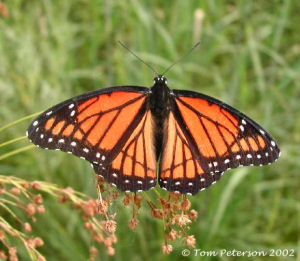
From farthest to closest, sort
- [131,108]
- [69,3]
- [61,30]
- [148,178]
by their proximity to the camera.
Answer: [69,3] → [61,30] → [131,108] → [148,178]

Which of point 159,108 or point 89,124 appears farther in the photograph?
point 159,108

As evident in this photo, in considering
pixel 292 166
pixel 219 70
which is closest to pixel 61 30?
pixel 219 70

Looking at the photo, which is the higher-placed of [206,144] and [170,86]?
[170,86]

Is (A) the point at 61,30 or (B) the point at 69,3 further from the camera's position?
(B) the point at 69,3

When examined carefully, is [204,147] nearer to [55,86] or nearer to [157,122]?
[157,122]

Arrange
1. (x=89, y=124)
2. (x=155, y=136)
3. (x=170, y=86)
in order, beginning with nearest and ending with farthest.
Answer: (x=89, y=124), (x=155, y=136), (x=170, y=86)

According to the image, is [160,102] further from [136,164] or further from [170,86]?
[170,86]

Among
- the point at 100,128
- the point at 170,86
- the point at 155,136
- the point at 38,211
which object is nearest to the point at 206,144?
the point at 155,136
